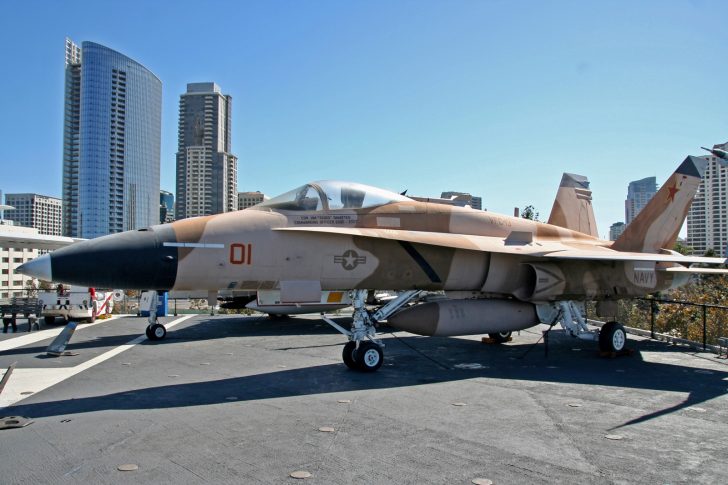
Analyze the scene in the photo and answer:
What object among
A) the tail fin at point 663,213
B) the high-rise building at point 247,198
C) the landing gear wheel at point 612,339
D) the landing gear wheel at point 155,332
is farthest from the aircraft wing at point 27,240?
the high-rise building at point 247,198

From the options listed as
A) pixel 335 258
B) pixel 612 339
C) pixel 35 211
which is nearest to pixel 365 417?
pixel 335 258

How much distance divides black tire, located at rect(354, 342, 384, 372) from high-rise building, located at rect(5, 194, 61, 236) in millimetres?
191638

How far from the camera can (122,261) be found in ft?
21.5

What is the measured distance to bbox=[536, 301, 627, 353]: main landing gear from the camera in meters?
10.7

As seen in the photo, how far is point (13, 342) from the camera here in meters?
12.8

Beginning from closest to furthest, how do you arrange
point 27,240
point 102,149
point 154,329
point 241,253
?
point 241,253 < point 154,329 < point 27,240 < point 102,149

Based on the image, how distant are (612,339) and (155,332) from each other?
1105 cm

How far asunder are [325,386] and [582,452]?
12.7 feet

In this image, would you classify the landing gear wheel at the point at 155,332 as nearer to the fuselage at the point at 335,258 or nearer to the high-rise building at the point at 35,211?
the fuselage at the point at 335,258

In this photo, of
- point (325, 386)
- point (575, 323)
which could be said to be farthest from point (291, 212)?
point (575, 323)

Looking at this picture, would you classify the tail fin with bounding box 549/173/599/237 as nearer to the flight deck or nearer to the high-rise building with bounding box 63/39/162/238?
the flight deck

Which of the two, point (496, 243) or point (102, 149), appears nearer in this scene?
point (496, 243)

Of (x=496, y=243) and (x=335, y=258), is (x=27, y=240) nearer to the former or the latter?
(x=335, y=258)

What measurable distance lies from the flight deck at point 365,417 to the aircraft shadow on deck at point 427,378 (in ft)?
0.12
